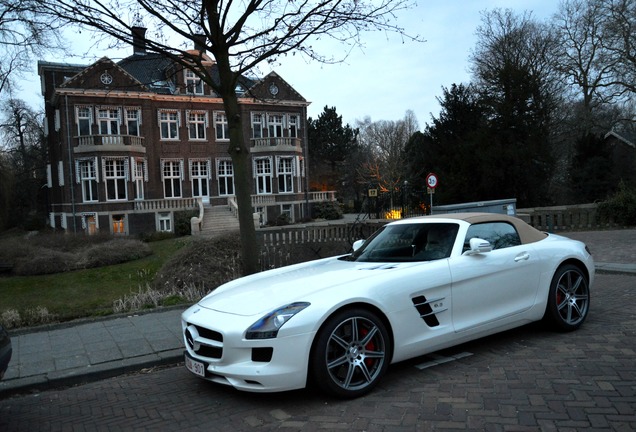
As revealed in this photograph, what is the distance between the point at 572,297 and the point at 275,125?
3406 cm

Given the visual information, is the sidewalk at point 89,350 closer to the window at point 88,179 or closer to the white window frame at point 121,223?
the white window frame at point 121,223

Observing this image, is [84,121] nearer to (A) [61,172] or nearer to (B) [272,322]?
(A) [61,172]

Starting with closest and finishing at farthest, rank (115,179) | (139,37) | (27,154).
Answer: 1. (139,37)
2. (115,179)
3. (27,154)

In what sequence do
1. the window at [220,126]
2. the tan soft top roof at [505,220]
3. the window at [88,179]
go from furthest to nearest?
the window at [220,126] < the window at [88,179] < the tan soft top roof at [505,220]

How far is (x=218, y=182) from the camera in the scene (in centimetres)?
Result: 3669

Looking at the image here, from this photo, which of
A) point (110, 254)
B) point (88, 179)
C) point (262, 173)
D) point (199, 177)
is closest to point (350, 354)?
point (110, 254)

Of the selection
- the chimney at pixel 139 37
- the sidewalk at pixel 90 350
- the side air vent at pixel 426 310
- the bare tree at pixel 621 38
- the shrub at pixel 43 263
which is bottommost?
the shrub at pixel 43 263

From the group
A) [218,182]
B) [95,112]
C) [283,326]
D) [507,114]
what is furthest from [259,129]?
[283,326]

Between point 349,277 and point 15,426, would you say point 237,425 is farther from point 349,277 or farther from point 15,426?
point 15,426

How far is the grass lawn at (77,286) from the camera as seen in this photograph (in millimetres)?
11391

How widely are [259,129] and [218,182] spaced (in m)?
5.34

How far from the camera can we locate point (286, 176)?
37.9 metres

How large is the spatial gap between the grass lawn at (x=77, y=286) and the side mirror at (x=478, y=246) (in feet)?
26.1

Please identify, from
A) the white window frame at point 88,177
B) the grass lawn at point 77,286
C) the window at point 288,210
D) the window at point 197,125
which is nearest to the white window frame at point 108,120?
the white window frame at point 88,177
